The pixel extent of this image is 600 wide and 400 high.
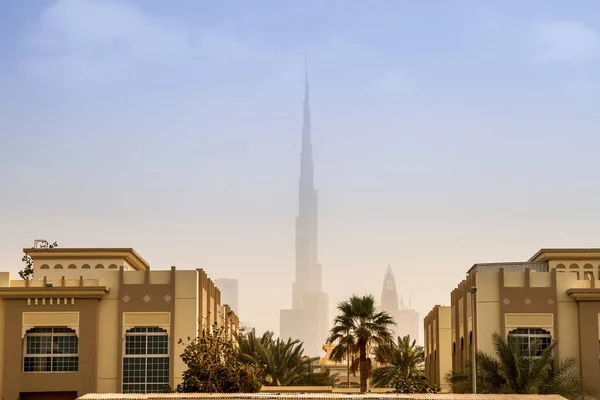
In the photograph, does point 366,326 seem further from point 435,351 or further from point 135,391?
point 435,351

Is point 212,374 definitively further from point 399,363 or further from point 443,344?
point 443,344

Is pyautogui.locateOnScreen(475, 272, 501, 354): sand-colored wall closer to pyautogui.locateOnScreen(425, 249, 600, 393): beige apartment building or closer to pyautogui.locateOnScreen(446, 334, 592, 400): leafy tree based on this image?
pyautogui.locateOnScreen(425, 249, 600, 393): beige apartment building

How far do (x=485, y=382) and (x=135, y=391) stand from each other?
64.1ft

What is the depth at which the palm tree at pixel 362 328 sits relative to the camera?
6519 cm

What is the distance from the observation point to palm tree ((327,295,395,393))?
65.2 metres

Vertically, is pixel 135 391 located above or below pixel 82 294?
below

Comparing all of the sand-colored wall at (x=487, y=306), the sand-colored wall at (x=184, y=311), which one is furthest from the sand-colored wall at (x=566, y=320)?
the sand-colored wall at (x=184, y=311)

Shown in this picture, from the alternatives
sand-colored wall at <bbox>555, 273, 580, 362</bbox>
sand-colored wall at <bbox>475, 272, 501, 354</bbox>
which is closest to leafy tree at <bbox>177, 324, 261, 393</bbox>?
sand-colored wall at <bbox>475, 272, 501, 354</bbox>

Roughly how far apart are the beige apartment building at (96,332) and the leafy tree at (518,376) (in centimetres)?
1629

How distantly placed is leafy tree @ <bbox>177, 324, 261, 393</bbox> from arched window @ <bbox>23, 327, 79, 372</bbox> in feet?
26.5

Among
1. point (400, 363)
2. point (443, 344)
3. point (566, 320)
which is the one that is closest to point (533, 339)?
point (566, 320)

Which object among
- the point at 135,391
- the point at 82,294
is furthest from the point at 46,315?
the point at 135,391

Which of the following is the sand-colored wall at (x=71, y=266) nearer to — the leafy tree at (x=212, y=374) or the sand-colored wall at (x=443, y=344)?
the leafy tree at (x=212, y=374)

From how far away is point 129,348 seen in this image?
65375 mm
